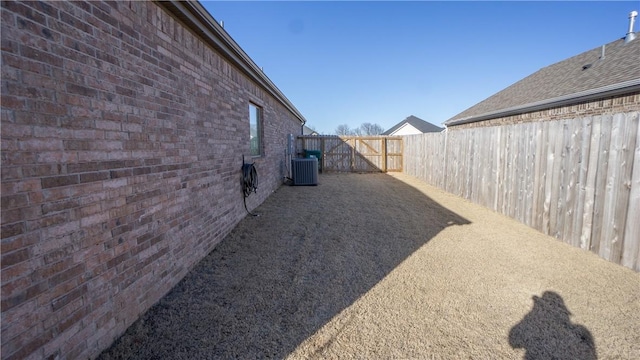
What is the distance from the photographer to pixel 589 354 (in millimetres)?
2070

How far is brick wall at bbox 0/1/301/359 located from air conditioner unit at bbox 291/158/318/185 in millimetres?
6675

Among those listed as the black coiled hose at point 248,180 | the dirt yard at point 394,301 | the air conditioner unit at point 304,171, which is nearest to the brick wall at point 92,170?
the dirt yard at point 394,301

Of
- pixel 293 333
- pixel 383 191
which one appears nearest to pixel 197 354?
pixel 293 333

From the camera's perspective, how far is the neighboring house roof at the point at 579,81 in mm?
6700

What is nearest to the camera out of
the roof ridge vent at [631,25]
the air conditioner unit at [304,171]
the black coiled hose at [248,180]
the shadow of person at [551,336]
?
the shadow of person at [551,336]

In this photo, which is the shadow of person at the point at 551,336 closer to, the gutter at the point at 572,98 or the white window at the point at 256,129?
the white window at the point at 256,129

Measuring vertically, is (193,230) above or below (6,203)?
below

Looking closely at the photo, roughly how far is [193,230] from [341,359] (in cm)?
232

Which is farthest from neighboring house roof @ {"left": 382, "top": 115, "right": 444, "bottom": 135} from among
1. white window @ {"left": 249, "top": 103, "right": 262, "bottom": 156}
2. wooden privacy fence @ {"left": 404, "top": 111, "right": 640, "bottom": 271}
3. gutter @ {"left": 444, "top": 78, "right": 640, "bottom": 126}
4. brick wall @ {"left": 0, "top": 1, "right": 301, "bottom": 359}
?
brick wall @ {"left": 0, "top": 1, "right": 301, "bottom": 359}

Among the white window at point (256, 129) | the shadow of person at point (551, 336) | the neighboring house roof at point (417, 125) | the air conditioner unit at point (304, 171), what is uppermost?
the neighboring house roof at point (417, 125)

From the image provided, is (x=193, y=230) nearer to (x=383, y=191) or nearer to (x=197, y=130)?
(x=197, y=130)

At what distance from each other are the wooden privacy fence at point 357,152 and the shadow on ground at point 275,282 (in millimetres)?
9138

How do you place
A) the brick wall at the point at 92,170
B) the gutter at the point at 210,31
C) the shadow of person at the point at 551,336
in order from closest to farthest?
the brick wall at the point at 92,170
the shadow of person at the point at 551,336
the gutter at the point at 210,31

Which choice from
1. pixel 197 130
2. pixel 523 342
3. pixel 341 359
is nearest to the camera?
pixel 341 359
